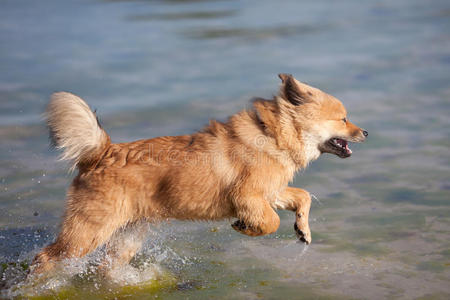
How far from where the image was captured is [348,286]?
5953 mm

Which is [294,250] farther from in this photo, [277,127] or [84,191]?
[84,191]

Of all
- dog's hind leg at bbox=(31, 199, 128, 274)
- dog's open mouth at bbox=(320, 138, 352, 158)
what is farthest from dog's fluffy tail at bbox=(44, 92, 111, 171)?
dog's open mouth at bbox=(320, 138, 352, 158)

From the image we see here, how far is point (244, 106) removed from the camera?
755cm

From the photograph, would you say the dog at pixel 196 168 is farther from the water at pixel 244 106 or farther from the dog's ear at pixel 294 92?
the water at pixel 244 106

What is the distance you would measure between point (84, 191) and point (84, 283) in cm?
103

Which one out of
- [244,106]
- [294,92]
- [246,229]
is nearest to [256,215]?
[246,229]

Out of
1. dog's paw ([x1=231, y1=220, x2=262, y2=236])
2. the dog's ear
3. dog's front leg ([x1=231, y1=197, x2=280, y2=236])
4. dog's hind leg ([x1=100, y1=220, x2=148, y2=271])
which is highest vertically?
the dog's ear

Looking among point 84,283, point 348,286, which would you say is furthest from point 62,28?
point 348,286

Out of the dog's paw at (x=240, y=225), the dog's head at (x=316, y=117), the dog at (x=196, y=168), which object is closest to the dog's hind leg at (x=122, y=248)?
the dog at (x=196, y=168)

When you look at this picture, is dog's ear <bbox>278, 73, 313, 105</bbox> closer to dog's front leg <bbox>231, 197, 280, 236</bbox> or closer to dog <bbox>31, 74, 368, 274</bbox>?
dog <bbox>31, 74, 368, 274</bbox>

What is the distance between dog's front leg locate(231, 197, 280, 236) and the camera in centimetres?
577

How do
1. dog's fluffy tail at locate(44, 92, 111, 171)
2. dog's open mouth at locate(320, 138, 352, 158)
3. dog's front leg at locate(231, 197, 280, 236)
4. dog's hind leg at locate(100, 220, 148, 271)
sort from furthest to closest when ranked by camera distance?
1. dog's hind leg at locate(100, 220, 148, 271)
2. dog's open mouth at locate(320, 138, 352, 158)
3. dog's front leg at locate(231, 197, 280, 236)
4. dog's fluffy tail at locate(44, 92, 111, 171)

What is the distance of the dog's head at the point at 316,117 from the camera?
595 centimetres

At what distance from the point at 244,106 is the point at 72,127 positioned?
8.17 feet
